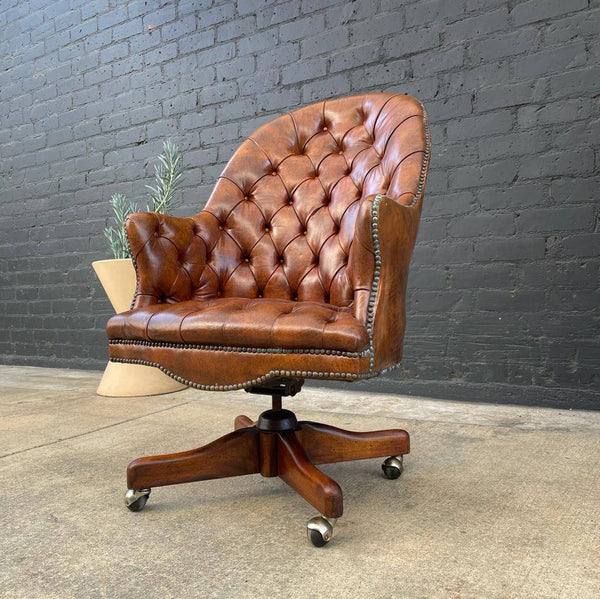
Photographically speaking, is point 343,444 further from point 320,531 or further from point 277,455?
point 320,531

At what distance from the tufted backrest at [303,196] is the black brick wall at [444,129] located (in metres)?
0.96

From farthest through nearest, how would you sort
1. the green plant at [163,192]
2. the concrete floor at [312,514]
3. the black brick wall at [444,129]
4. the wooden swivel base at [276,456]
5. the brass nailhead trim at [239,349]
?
the green plant at [163,192] < the black brick wall at [444,129] < the wooden swivel base at [276,456] < the brass nailhead trim at [239,349] < the concrete floor at [312,514]

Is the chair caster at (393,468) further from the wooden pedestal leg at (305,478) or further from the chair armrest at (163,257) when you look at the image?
the chair armrest at (163,257)

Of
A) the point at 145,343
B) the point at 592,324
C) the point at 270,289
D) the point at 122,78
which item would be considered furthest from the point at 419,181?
the point at 122,78

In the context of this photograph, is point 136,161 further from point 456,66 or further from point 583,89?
point 583,89

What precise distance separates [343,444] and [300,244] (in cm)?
58

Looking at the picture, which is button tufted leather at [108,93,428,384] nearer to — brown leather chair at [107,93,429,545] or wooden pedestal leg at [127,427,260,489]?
brown leather chair at [107,93,429,545]

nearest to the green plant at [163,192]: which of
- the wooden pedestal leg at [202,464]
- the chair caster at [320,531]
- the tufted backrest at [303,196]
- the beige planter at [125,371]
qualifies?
the beige planter at [125,371]

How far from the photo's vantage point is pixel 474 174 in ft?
8.02

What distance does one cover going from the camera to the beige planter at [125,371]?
2.66 metres

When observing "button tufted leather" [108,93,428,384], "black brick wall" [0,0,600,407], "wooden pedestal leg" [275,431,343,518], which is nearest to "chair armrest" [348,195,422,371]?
"button tufted leather" [108,93,428,384]

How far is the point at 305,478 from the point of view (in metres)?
1.17

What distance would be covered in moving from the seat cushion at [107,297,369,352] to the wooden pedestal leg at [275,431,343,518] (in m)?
0.28

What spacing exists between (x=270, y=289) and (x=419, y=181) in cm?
53
